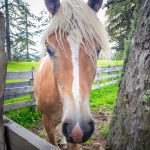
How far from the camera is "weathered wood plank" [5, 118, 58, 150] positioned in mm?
1250

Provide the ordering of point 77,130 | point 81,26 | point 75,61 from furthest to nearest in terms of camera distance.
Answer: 1. point 81,26
2. point 75,61
3. point 77,130

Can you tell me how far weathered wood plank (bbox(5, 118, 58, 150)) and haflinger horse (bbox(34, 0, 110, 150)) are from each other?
0.41 meters

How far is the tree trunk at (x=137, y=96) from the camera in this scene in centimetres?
270

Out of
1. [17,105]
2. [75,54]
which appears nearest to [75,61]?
[75,54]

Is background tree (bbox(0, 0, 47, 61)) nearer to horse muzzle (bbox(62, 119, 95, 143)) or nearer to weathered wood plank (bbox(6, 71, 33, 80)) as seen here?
weathered wood plank (bbox(6, 71, 33, 80))

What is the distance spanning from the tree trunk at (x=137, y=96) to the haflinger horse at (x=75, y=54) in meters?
0.57

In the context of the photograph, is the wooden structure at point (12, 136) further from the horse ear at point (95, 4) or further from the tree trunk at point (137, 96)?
the tree trunk at point (137, 96)

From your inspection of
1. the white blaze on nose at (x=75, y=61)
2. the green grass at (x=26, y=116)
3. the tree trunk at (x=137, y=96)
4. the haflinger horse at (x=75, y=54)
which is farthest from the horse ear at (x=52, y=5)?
the green grass at (x=26, y=116)

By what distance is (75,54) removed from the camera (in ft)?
6.73

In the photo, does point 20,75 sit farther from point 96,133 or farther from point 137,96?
point 137,96

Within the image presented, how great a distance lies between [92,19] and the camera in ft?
7.68

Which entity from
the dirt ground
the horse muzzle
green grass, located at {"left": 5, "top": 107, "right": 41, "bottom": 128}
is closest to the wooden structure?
the horse muzzle

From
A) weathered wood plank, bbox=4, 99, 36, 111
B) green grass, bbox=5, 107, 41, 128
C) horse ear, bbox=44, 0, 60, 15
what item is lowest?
green grass, bbox=5, 107, 41, 128

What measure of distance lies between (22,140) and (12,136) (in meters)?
0.13
